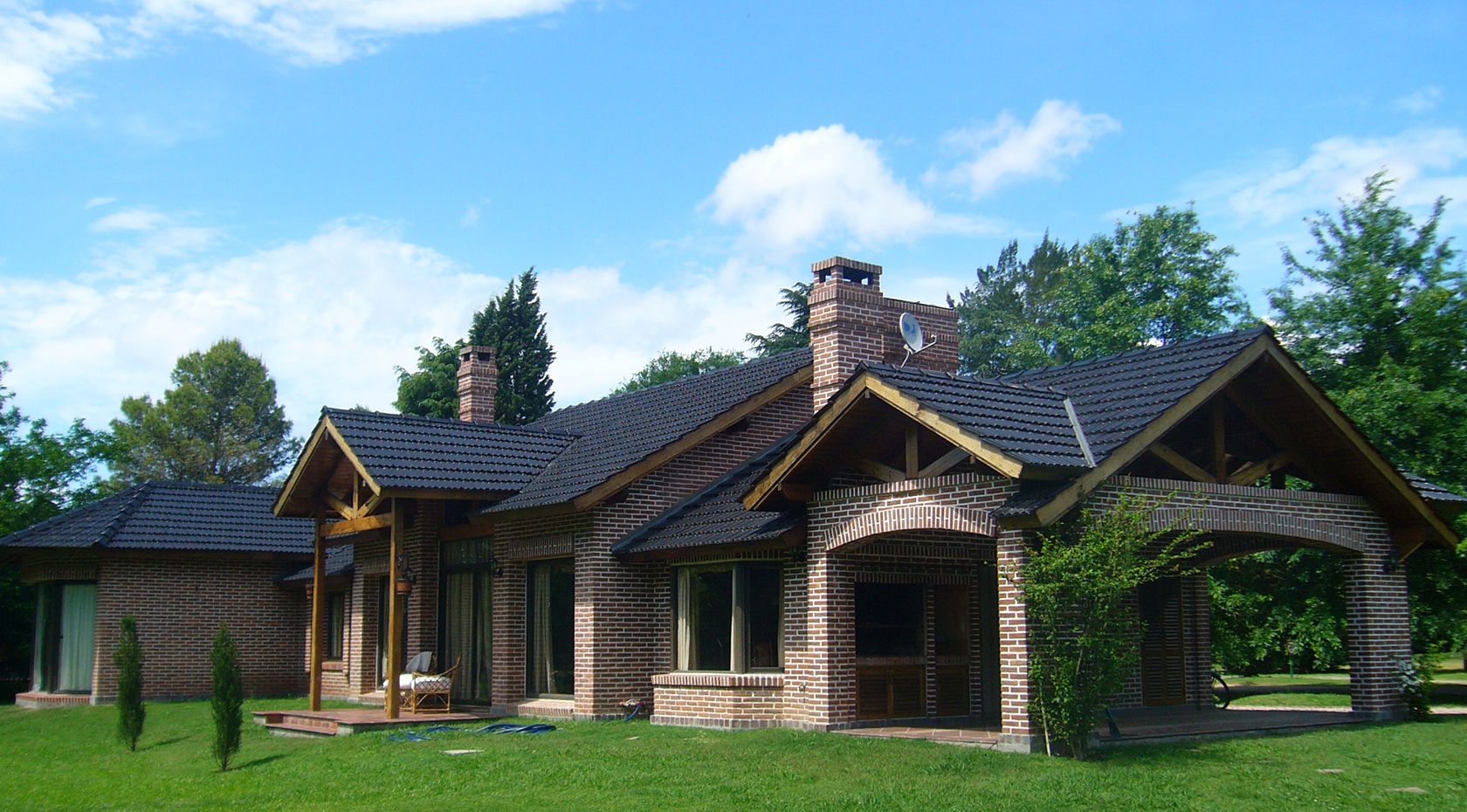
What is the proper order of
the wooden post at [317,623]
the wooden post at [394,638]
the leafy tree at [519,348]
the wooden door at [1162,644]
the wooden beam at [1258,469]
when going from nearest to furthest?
the wooden beam at [1258,469] → the wooden post at [394,638] → the wooden door at [1162,644] → the wooden post at [317,623] → the leafy tree at [519,348]

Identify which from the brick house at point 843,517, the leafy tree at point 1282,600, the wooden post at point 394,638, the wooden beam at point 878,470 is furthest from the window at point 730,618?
the leafy tree at point 1282,600

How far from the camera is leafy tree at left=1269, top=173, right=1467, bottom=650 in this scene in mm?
20203

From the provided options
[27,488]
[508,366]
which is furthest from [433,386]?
[27,488]

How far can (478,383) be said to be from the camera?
86.2ft

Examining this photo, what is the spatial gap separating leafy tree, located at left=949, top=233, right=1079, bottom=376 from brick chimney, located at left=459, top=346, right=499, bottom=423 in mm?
28221

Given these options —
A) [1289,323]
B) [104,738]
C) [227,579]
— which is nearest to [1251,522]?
[1289,323]

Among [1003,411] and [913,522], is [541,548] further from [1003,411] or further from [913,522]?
[1003,411]

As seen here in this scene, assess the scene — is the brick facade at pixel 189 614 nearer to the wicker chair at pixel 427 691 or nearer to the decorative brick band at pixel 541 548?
the wicker chair at pixel 427 691

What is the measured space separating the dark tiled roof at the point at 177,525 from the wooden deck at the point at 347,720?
7818 millimetres

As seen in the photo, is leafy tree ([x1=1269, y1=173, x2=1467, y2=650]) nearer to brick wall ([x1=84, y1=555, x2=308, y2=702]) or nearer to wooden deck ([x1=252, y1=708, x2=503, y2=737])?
wooden deck ([x1=252, y1=708, x2=503, y2=737])

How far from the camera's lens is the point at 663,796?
438 inches

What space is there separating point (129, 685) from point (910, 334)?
38.1 feet

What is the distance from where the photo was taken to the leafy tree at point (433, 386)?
147 feet

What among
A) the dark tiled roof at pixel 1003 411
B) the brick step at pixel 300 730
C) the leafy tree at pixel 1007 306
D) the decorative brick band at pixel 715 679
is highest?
the leafy tree at pixel 1007 306
